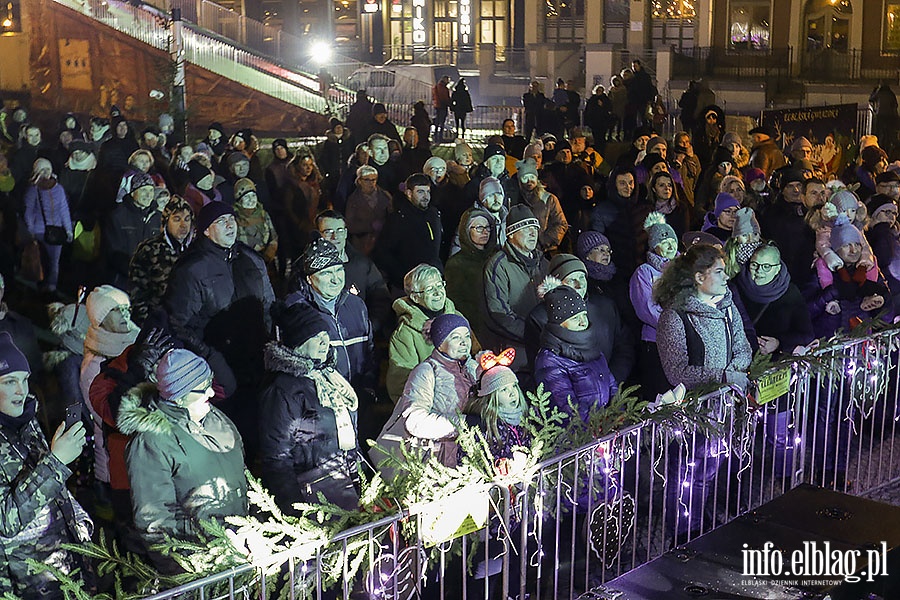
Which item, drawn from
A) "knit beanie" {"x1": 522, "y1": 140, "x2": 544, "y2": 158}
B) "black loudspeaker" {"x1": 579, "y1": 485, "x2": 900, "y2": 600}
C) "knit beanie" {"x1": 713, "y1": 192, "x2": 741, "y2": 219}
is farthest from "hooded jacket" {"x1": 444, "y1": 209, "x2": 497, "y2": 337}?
"knit beanie" {"x1": 522, "y1": 140, "x2": 544, "y2": 158}

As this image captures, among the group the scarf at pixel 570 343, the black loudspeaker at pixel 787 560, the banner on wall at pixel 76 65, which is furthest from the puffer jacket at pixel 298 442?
the banner on wall at pixel 76 65

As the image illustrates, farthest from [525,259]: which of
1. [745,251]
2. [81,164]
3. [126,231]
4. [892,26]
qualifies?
[892,26]

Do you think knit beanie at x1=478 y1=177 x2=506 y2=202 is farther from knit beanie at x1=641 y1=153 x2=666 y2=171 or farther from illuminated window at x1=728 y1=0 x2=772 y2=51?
illuminated window at x1=728 y1=0 x2=772 y2=51

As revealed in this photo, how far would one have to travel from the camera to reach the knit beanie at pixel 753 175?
14.7m

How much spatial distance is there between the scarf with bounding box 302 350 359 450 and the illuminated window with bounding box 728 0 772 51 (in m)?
35.1

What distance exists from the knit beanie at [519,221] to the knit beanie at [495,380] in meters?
2.89

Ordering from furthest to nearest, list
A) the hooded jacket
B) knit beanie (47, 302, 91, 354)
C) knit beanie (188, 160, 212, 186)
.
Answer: knit beanie (188, 160, 212, 186) < the hooded jacket < knit beanie (47, 302, 91, 354)

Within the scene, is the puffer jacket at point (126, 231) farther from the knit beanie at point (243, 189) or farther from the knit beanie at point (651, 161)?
the knit beanie at point (651, 161)

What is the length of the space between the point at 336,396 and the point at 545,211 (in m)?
6.39

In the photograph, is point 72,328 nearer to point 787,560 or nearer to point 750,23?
point 787,560

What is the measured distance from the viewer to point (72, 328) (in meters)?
8.16

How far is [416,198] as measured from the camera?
11.6 metres

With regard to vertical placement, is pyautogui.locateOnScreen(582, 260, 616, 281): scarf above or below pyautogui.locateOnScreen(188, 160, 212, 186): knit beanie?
below

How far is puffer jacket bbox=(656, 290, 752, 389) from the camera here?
756cm
